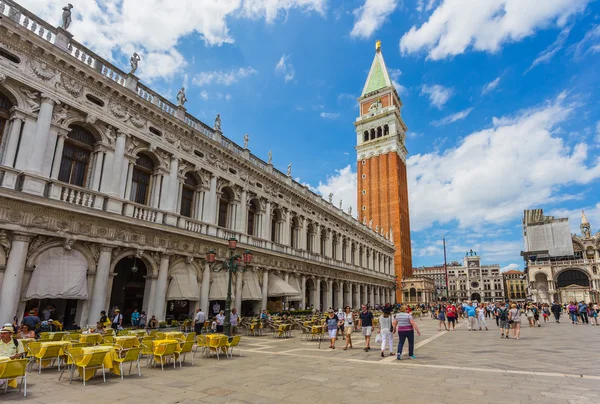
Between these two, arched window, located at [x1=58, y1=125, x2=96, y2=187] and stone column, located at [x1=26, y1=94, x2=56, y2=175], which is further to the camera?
arched window, located at [x1=58, y1=125, x2=96, y2=187]

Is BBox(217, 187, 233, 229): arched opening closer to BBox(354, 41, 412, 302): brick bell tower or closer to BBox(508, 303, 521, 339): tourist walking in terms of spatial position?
BBox(508, 303, 521, 339): tourist walking

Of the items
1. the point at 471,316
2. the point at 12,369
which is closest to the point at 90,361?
the point at 12,369

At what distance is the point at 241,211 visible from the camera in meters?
24.4

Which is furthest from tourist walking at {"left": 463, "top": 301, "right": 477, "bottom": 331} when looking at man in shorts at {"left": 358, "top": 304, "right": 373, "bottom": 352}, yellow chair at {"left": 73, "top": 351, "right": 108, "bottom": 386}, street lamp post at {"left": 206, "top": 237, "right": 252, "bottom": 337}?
yellow chair at {"left": 73, "top": 351, "right": 108, "bottom": 386}

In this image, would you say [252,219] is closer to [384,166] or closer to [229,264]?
[229,264]

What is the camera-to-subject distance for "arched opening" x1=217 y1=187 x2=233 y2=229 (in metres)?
23.7

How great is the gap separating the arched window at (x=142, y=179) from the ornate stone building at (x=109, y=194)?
0.22 ft

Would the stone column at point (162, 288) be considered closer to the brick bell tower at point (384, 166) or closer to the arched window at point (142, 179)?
the arched window at point (142, 179)

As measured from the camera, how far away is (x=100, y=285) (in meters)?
14.9

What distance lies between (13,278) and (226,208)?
13130 millimetres

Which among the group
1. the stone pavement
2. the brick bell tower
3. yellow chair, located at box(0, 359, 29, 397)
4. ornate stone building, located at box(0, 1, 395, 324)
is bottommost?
the stone pavement

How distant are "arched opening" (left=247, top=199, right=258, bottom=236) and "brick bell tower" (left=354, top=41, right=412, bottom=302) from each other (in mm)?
39823

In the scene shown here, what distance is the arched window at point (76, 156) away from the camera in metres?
15.5

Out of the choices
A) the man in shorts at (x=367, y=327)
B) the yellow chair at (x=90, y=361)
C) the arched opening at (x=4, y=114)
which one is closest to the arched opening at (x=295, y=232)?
the man in shorts at (x=367, y=327)
